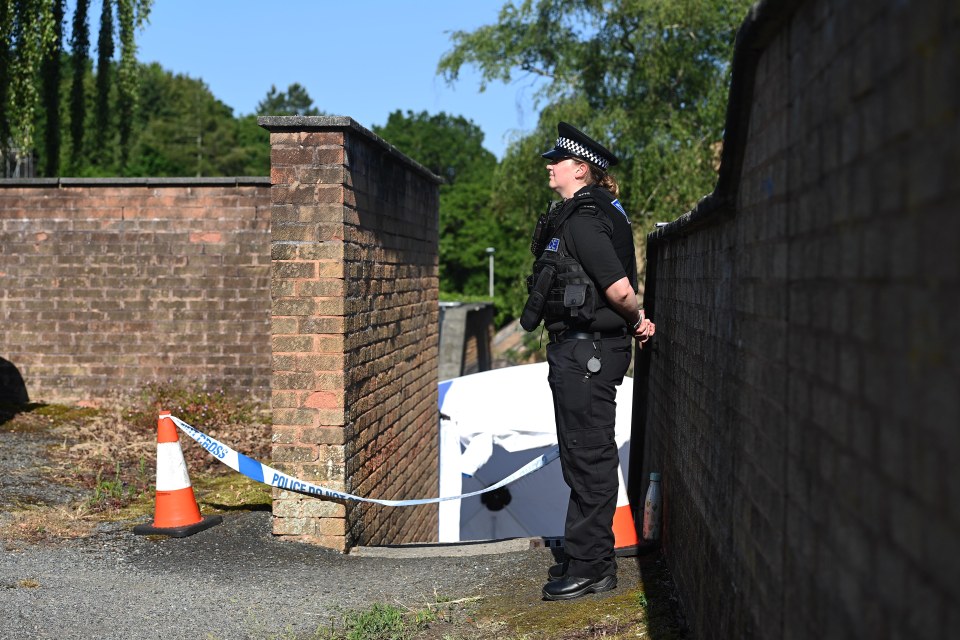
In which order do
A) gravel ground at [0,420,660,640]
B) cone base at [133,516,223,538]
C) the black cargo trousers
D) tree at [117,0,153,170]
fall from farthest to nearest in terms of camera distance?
tree at [117,0,153,170], cone base at [133,516,223,538], the black cargo trousers, gravel ground at [0,420,660,640]

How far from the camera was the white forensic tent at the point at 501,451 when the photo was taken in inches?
376

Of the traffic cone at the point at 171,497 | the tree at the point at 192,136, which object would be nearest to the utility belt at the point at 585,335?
the traffic cone at the point at 171,497

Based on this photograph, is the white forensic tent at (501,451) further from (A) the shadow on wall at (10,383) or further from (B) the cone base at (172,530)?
(A) the shadow on wall at (10,383)

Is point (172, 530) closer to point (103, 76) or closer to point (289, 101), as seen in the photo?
point (103, 76)

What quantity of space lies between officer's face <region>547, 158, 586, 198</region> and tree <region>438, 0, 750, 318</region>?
47.7ft

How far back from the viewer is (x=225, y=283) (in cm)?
1138

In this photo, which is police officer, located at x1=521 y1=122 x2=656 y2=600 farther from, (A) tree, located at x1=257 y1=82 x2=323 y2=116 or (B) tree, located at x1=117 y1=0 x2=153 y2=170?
(A) tree, located at x1=257 y1=82 x2=323 y2=116

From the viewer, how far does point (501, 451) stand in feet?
32.6

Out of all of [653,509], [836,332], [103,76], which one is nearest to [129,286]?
[653,509]

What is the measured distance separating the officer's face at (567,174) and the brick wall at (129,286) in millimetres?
6996

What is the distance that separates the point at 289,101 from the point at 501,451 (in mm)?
119591

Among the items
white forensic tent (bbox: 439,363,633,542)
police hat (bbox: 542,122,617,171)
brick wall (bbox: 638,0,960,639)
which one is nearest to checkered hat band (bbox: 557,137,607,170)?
police hat (bbox: 542,122,617,171)

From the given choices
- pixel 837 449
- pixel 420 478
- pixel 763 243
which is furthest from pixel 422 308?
pixel 837 449

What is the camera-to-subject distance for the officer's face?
16.0ft
